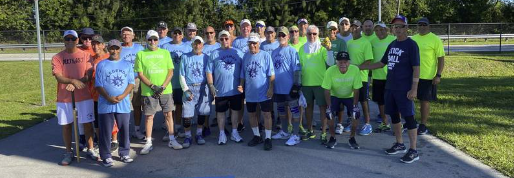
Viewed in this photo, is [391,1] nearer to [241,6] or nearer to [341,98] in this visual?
[241,6]

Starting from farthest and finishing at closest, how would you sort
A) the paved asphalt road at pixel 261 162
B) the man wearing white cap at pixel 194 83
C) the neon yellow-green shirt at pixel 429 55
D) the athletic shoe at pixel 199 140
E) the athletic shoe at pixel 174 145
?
the neon yellow-green shirt at pixel 429 55, the athletic shoe at pixel 199 140, the man wearing white cap at pixel 194 83, the athletic shoe at pixel 174 145, the paved asphalt road at pixel 261 162

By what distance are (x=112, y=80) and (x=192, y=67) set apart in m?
1.36

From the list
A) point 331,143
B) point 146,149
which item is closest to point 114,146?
point 146,149

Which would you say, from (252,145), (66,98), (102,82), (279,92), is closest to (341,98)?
(279,92)

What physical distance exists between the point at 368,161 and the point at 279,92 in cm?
175

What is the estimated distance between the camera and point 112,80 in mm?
5500

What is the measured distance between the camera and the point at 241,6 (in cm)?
4591

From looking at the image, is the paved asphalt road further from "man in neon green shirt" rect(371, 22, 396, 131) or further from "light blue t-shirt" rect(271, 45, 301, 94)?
"light blue t-shirt" rect(271, 45, 301, 94)

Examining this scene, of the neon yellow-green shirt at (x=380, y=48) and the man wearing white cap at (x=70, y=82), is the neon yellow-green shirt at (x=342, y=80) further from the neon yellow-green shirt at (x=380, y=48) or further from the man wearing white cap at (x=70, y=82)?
the man wearing white cap at (x=70, y=82)

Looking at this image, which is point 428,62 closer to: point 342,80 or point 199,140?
point 342,80

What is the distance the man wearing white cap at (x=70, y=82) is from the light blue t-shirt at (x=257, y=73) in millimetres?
2220

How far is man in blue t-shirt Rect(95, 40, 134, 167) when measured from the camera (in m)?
5.50

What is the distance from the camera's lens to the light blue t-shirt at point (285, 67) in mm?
6387

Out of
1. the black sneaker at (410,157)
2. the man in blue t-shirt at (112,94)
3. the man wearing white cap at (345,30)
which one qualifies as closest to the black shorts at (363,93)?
the man wearing white cap at (345,30)
